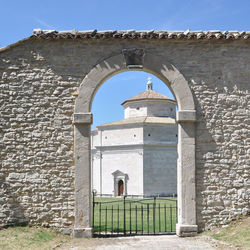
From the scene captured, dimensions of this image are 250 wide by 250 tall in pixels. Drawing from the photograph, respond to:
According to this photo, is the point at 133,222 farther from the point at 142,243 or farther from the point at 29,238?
the point at 29,238

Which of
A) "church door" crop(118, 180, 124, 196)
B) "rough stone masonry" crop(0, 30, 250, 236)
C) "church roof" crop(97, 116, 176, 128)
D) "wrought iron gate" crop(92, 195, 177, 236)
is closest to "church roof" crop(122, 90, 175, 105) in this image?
"church roof" crop(97, 116, 176, 128)

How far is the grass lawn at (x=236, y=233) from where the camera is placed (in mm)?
7008

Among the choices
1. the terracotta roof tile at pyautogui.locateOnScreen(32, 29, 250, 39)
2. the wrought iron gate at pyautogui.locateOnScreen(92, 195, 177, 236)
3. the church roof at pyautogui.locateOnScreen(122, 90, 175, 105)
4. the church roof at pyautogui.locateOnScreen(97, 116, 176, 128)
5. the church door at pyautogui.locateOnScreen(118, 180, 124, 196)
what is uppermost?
the church roof at pyautogui.locateOnScreen(122, 90, 175, 105)

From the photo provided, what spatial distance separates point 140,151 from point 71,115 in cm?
2394

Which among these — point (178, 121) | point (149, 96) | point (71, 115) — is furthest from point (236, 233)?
point (149, 96)

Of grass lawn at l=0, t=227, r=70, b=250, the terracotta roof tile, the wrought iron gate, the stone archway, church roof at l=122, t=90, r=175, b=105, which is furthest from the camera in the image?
church roof at l=122, t=90, r=175, b=105

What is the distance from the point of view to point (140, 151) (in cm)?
3209

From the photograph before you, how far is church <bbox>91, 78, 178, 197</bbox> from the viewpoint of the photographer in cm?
3180

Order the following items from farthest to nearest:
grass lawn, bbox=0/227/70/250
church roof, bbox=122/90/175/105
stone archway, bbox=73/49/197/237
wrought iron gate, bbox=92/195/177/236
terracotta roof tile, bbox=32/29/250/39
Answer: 1. church roof, bbox=122/90/175/105
2. wrought iron gate, bbox=92/195/177/236
3. terracotta roof tile, bbox=32/29/250/39
4. stone archway, bbox=73/49/197/237
5. grass lawn, bbox=0/227/70/250

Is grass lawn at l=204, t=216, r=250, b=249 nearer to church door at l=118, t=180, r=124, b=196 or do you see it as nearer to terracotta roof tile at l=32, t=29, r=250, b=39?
terracotta roof tile at l=32, t=29, r=250, b=39

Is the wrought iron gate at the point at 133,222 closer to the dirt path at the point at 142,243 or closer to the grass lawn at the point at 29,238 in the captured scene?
the dirt path at the point at 142,243

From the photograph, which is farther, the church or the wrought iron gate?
the church

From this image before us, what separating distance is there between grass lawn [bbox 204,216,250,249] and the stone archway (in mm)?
591

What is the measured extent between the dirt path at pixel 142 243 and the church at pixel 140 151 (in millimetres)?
22808
